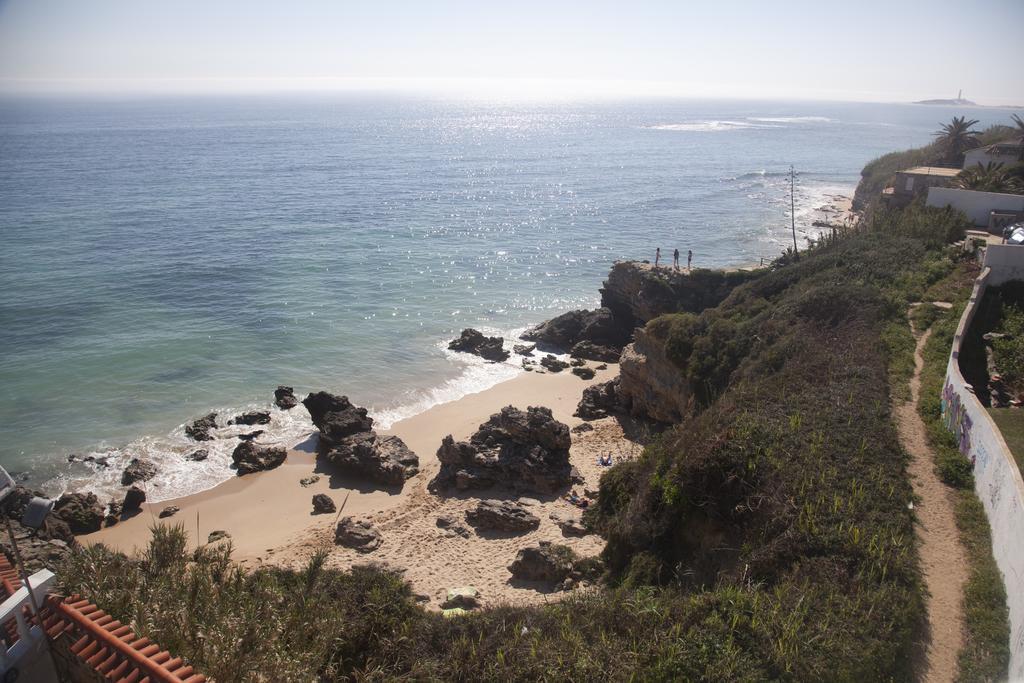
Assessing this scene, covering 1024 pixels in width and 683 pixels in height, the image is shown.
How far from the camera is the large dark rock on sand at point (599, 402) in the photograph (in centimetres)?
2901

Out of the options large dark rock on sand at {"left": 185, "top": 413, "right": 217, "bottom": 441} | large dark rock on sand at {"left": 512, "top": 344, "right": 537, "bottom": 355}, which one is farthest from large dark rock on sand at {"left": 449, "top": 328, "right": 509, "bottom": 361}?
large dark rock on sand at {"left": 185, "top": 413, "right": 217, "bottom": 441}

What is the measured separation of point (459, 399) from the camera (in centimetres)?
3150

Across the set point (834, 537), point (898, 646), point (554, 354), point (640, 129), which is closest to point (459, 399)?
point (554, 354)

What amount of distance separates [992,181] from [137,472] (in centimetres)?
4730

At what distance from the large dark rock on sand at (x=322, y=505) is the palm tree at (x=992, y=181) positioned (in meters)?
39.5

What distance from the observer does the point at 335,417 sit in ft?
87.3

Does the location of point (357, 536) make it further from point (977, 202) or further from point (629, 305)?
point (977, 202)

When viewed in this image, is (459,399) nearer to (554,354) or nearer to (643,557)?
→ (554,354)

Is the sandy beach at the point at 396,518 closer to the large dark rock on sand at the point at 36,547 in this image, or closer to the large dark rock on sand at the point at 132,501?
the large dark rock on sand at the point at 132,501

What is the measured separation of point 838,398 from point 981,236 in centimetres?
2128

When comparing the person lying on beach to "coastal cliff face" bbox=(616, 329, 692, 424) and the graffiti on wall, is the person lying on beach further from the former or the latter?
the graffiti on wall

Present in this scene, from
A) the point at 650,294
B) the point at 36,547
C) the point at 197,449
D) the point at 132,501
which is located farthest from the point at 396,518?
the point at 650,294

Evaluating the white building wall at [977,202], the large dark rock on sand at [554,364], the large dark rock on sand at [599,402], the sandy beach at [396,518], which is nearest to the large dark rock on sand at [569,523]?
the sandy beach at [396,518]

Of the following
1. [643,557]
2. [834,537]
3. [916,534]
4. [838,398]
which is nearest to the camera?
[834,537]
